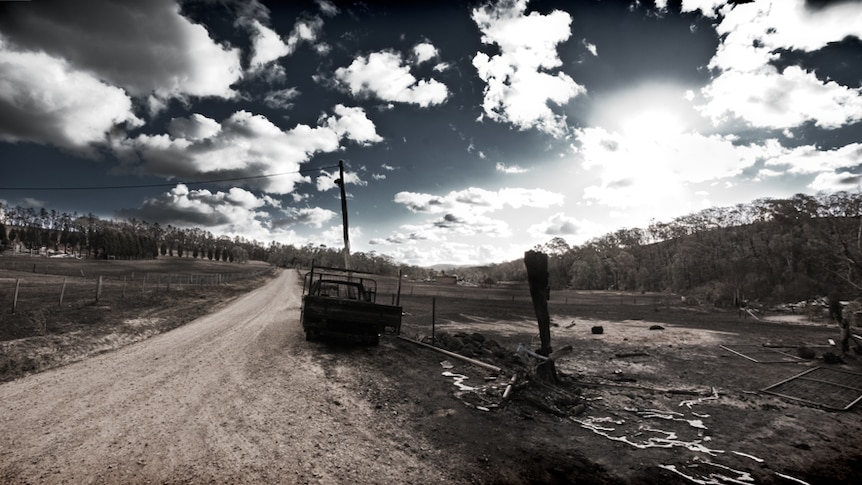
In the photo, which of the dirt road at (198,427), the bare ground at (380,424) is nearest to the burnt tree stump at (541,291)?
the bare ground at (380,424)

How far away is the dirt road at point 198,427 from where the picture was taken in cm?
412

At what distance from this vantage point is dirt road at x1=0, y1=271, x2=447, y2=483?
4121 mm

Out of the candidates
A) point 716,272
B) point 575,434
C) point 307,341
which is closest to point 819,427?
point 575,434

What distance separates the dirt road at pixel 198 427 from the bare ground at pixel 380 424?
0.03 m

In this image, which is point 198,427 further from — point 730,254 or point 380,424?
point 730,254

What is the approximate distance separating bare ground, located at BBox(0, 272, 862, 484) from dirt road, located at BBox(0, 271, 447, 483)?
3 centimetres

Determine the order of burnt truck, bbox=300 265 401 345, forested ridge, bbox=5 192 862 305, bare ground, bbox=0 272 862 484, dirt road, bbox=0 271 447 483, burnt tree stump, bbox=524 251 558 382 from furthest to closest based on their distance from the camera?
forested ridge, bbox=5 192 862 305 → burnt truck, bbox=300 265 401 345 → burnt tree stump, bbox=524 251 558 382 → bare ground, bbox=0 272 862 484 → dirt road, bbox=0 271 447 483

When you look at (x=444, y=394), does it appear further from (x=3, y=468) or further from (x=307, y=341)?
(x=3, y=468)

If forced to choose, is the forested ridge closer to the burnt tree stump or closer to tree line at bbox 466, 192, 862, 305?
tree line at bbox 466, 192, 862, 305

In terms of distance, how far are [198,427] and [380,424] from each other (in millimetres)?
2694

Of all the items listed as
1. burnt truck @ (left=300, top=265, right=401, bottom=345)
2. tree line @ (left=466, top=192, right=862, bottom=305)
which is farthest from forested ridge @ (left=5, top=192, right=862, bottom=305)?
burnt truck @ (left=300, top=265, right=401, bottom=345)

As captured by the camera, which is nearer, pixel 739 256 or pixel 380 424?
pixel 380 424

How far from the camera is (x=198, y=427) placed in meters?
5.19

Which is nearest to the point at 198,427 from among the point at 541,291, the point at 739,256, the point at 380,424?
the point at 380,424
